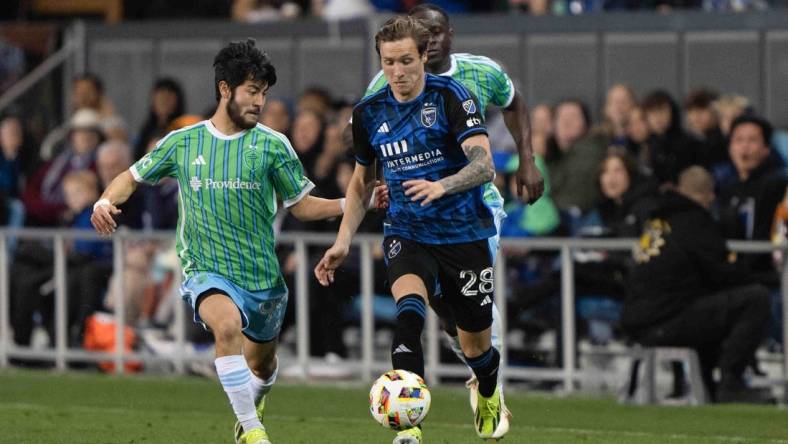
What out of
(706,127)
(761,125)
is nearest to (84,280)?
(706,127)

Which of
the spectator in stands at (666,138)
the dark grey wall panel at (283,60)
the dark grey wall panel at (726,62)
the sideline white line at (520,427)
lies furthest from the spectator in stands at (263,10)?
the sideline white line at (520,427)

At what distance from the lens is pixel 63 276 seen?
52.8ft

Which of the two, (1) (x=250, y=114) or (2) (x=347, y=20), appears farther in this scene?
(2) (x=347, y=20)

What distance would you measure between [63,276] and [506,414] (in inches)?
256

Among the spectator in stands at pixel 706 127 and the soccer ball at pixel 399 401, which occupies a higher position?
the spectator in stands at pixel 706 127

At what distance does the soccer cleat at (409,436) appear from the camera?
930 centimetres

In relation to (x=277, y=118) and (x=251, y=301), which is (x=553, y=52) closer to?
(x=277, y=118)

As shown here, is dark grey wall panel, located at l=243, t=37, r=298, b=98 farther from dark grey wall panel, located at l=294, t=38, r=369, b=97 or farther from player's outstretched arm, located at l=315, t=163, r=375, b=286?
player's outstretched arm, located at l=315, t=163, r=375, b=286

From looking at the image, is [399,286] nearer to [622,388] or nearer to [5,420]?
[5,420]

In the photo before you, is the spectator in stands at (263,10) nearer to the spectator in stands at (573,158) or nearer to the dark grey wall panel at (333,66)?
the dark grey wall panel at (333,66)

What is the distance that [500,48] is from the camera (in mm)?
17047

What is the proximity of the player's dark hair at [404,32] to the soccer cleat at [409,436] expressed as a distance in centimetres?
189

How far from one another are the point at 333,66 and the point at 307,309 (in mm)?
3596

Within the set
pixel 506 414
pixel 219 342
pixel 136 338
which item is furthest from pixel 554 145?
pixel 219 342
